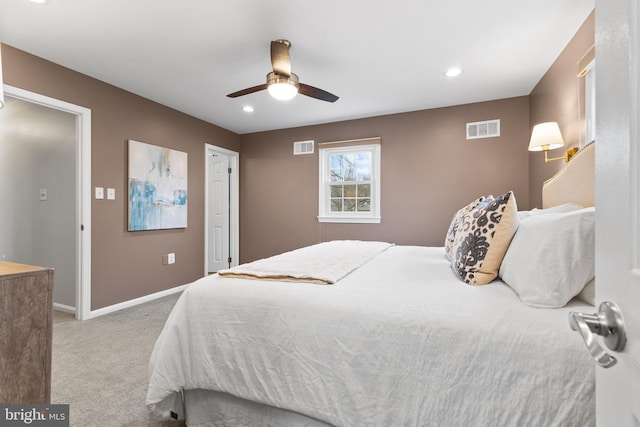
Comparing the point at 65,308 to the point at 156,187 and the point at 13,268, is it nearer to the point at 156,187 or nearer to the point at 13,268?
the point at 156,187

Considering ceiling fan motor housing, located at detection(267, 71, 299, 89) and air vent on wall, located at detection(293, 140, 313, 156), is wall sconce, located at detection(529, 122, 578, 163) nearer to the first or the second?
ceiling fan motor housing, located at detection(267, 71, 299, 89)

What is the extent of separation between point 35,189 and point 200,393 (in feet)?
12.1

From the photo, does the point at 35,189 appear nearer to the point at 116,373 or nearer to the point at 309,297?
the point at 116,373

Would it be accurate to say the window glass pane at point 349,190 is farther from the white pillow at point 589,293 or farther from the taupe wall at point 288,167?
the white pillow at point 589,293

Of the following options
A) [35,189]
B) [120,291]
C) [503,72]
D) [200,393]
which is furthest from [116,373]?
[503,72]

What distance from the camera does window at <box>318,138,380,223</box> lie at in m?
4.28

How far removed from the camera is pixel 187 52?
2568mm

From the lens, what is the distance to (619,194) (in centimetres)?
46

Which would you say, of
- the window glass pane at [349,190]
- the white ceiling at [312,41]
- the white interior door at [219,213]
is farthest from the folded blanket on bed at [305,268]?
the white interior door at [219,213]

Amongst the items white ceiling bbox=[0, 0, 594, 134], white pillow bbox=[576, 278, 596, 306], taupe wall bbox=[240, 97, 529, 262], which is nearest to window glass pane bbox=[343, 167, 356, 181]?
taupe wall bbox=[240, 97, 529, 262]

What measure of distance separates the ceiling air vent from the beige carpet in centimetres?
407

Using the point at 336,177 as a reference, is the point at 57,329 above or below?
below

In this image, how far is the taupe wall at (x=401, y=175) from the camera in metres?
3.63

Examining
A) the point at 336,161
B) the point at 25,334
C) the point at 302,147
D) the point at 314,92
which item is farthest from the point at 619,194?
the point at 302,147
